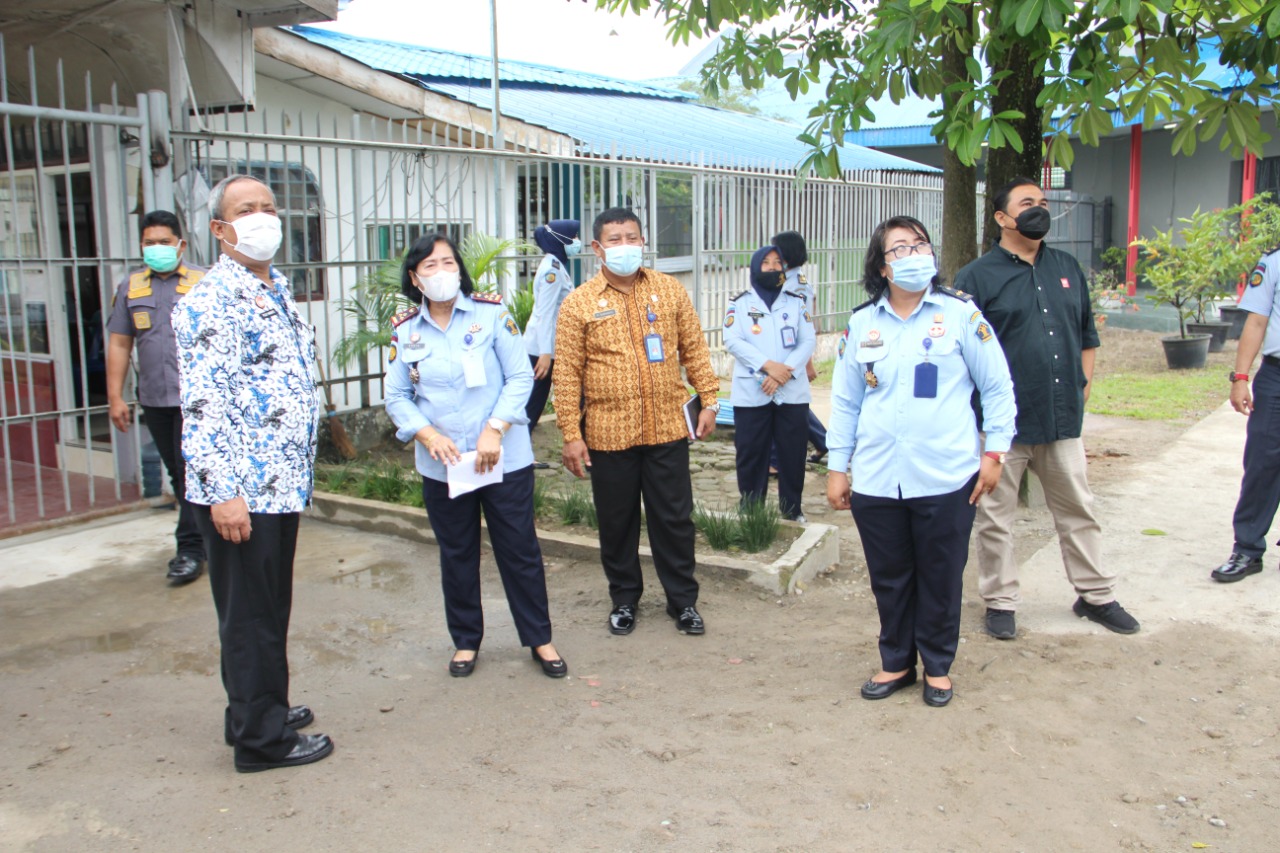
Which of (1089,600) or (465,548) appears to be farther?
(1089,600)

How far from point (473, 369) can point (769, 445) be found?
8.38ft

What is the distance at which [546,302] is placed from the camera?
22.4 ft

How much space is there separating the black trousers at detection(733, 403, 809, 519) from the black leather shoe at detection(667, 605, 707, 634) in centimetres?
135

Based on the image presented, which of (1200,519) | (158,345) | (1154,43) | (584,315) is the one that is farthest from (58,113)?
(1200,519)

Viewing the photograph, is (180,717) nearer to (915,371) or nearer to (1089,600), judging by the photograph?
(915,371)

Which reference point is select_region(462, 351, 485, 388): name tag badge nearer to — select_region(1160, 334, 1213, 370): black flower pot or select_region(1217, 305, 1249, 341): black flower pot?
select_region(1160, 334, 1213, 370): black flower pot

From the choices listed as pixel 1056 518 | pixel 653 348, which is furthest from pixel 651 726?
pixel 1056 518

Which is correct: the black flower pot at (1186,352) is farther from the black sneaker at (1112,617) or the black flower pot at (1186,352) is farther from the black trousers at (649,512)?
the black trousers at (649,512)

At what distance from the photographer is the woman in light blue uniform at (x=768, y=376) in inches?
239

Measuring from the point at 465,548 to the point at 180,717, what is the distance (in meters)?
1.19

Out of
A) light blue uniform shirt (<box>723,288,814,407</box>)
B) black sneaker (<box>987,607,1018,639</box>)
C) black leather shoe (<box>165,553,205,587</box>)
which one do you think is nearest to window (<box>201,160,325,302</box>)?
black leather shoe (<box>165,553,205,587</box>)

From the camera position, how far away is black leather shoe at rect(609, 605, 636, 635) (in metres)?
4.82

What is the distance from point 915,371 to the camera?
153 inches

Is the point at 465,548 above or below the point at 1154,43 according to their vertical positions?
below
